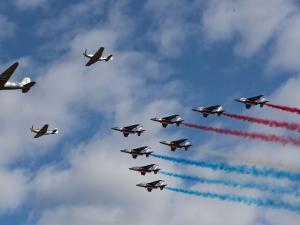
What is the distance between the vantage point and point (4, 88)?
19838cm

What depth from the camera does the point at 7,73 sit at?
7485 inches

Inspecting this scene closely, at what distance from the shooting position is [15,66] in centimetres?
18788

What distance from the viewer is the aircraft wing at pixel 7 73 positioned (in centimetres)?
18775

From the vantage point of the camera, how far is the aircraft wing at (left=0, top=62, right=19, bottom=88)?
18775 centimetres

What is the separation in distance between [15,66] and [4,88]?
12.3 meters
